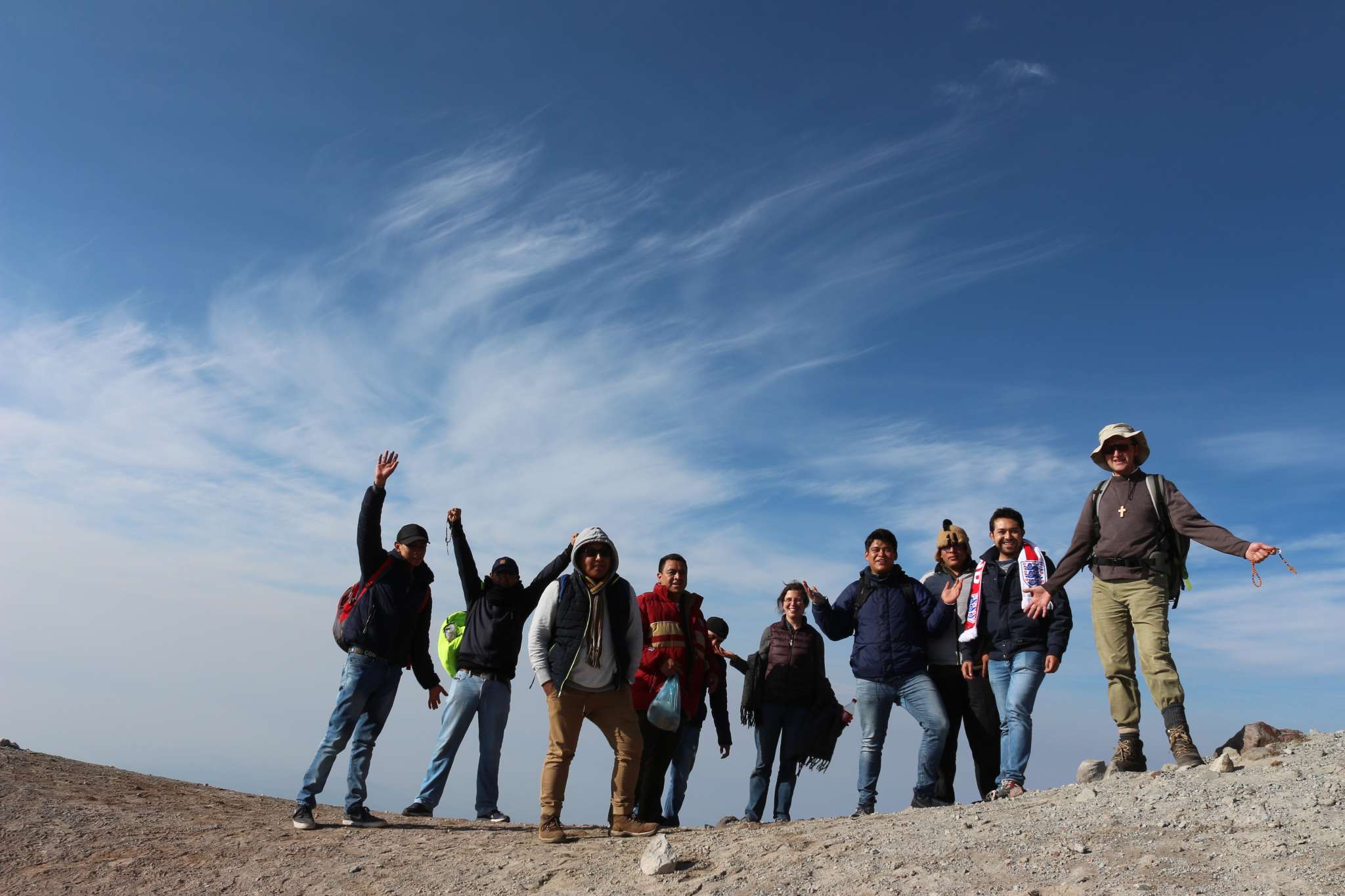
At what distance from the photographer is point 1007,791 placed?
23.8 ft

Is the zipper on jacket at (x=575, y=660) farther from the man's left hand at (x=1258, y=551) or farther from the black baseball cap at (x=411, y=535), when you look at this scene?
the man's left hand at (x=1258, y=551)

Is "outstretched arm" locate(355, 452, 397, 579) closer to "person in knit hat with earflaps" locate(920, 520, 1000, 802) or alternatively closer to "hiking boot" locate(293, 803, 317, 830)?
"hiking boot" locate(293, 803, 317, 830)

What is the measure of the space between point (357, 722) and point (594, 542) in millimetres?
2884

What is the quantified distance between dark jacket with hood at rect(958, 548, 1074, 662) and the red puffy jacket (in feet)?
7.67

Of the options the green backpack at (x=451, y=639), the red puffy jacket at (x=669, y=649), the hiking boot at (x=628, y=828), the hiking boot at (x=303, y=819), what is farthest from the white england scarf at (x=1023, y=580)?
the hiking boot at (x=303, y=819)

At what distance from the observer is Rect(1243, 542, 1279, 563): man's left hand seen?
6.23 m

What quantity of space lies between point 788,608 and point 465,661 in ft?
10.7

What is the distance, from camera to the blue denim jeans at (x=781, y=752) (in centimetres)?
902

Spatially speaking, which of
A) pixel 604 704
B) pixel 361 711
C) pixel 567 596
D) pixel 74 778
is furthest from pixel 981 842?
pixel 74 778

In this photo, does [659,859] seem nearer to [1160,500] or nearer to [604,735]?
[604,735]

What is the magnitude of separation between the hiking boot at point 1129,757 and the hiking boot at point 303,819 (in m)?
6.65

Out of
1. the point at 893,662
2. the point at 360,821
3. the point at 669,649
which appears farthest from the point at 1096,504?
the point at 360,821

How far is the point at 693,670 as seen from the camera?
8484 millimetres

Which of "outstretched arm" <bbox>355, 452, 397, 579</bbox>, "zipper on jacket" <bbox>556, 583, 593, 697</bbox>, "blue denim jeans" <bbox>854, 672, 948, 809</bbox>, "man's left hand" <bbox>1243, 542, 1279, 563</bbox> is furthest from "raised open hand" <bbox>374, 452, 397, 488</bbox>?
"man's left hand" <bbox>1243, 542, 1279, 563</bbox>
